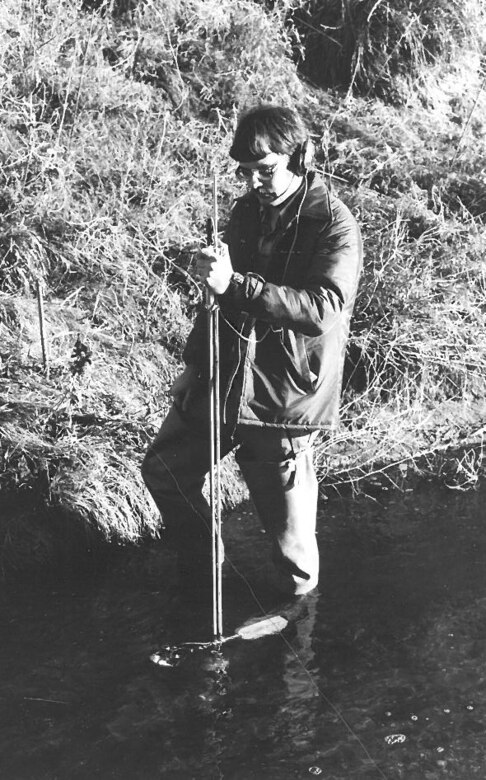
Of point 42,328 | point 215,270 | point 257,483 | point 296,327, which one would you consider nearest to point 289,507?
point 257,483

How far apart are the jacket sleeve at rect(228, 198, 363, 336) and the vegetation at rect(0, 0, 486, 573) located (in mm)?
1973

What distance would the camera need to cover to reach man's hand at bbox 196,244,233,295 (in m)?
3.73

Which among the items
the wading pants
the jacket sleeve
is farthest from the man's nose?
the wading pants

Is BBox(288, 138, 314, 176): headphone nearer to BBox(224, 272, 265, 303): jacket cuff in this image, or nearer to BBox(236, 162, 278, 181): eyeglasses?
BBox(236, 162, 278, 181): eyeglasses

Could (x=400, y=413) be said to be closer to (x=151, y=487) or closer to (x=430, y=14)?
(x=151, y=487)

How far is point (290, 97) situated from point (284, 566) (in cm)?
505

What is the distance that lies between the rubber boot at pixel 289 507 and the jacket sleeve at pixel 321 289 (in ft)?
2.37

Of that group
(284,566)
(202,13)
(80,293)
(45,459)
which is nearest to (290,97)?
(202,13)

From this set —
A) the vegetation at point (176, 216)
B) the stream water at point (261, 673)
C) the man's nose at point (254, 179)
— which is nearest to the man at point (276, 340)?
the man's nose at point (254, 179)

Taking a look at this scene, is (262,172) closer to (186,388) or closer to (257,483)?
(186,388)

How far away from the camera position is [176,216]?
23.0ft

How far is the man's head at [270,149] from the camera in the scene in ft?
12.9

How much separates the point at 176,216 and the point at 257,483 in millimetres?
3173

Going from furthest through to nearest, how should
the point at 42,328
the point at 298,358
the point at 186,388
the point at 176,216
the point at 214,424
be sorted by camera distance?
1. the point at 176,216
2. the point at 42,328
3. the point at 186,388
4. the point at 214,424
5. the point at 298,358
